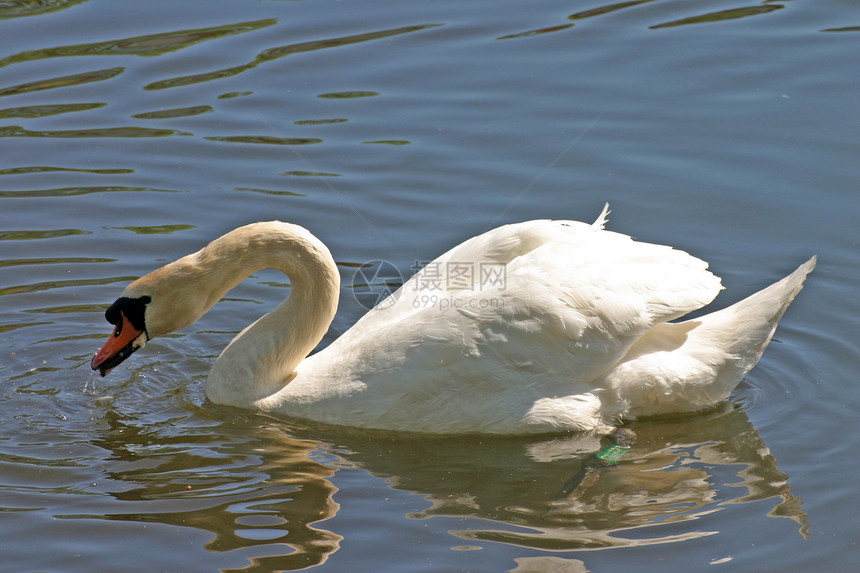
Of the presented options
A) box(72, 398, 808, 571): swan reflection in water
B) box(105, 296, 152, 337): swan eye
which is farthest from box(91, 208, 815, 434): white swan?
box(72, 398, 808, 571): swan reflection in water

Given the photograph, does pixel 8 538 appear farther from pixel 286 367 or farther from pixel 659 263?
pixel 659 263

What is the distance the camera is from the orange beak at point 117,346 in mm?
7320

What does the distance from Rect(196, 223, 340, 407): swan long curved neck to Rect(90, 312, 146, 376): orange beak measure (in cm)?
57

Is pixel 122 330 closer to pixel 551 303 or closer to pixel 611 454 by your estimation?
pixel 551 303

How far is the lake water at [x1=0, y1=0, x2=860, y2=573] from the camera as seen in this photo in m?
6.27

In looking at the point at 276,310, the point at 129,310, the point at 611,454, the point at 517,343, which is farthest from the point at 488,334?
the point at 129,310

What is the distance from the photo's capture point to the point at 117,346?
7.34 metres

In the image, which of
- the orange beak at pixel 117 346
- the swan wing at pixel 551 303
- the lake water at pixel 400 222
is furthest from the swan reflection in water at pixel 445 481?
the swan wing at pixel 551 303

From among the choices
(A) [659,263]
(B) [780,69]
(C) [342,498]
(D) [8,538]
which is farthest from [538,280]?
(B) [780,69]

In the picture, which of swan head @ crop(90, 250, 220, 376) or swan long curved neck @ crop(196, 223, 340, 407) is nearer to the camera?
swan head @ crop(90, 250, 220, 376)

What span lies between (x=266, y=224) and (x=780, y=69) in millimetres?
6787

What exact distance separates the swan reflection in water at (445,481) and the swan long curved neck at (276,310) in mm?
221

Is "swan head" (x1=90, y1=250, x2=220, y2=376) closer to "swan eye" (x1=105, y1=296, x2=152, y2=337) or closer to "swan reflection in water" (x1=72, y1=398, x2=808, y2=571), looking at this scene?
"swan eye" (x1=105, y1=296, x2=152, y2=337)

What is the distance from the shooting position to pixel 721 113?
11.4 meters
